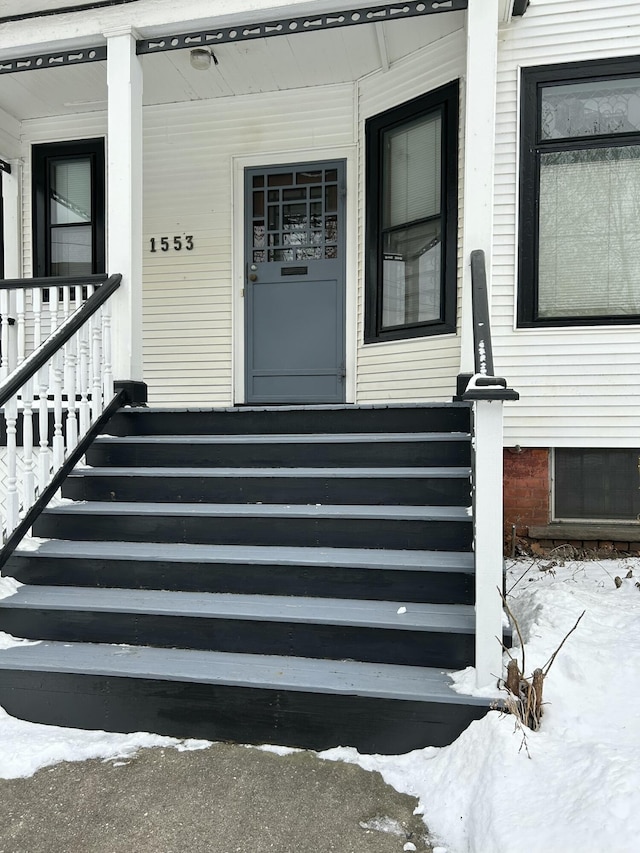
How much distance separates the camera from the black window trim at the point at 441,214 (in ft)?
14.7

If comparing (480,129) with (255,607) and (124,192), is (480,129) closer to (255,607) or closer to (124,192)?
(124,192)

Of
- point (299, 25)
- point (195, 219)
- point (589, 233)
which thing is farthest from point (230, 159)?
point (589, 233)

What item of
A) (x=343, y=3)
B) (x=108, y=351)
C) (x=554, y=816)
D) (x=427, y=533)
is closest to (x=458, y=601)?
(x=427, y=533)

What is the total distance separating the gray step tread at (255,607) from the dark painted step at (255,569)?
43 millimetres

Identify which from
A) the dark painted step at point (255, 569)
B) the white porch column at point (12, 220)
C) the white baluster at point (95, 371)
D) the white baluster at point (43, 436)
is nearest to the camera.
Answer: the dark painted step at point (255, 569)

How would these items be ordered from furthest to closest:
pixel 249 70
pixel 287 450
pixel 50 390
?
pixel 249 70 → pixel 50 390 → pixel 287 450

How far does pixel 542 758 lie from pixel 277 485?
176cm

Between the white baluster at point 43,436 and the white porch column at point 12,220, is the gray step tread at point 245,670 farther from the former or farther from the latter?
the white porch column at point 12,220

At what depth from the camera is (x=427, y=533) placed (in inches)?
112

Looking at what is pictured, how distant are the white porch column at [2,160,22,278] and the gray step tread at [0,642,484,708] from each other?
436 cm

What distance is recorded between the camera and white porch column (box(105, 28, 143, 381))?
404cm

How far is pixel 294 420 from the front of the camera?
3643mm

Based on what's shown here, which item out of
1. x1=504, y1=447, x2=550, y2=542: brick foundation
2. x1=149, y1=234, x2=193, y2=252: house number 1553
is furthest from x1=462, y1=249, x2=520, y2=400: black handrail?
x1=149, y1=234, x2=193, y2=252: house number 1553

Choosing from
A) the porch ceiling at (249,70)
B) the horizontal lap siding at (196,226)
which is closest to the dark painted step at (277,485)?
the horizontal lap siding at (196,226)
